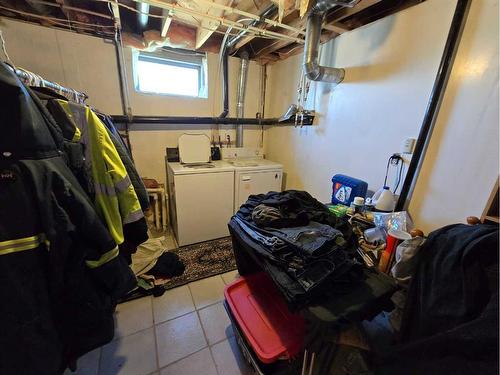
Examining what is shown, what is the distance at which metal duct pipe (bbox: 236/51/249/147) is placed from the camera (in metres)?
2.49

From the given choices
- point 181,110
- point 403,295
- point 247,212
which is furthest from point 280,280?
point 181,110

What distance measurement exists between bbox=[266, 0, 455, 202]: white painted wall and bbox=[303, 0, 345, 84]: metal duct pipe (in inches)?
4.4

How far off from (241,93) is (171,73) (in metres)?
0.85

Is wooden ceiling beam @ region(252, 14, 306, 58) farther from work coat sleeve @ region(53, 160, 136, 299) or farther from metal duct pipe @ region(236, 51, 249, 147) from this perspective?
work coat sleeve @ region(53, 160, 136, 299)

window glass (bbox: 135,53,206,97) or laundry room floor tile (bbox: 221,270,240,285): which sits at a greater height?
window glass (bbox: 135,53,206,97)

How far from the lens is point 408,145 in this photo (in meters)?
1.35

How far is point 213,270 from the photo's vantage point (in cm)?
194

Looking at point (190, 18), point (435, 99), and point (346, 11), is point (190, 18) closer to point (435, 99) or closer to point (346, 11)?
point (346, 11)

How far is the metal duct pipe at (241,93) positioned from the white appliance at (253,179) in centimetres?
60

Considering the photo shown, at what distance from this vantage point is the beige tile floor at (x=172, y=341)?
1.17 m

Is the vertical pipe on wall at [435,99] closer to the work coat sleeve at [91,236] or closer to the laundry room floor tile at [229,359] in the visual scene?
the laundry room floor tile at [229,359]

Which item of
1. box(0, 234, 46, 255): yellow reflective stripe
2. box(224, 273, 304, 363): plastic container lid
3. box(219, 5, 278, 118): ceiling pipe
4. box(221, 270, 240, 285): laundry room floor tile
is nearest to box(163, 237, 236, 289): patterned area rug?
box(221, 270, 240, 285): laundry room floor tile

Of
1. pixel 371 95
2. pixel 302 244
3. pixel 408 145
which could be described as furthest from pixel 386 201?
pixel 302 244

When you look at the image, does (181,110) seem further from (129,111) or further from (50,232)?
(50,232)
